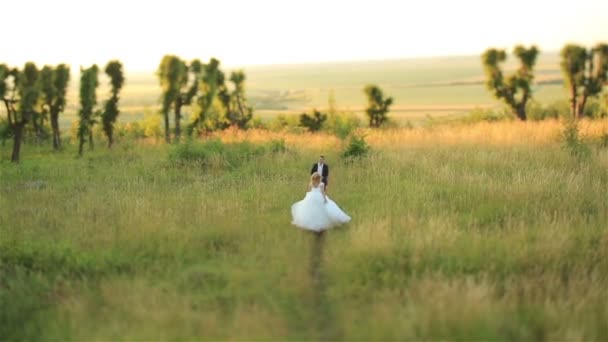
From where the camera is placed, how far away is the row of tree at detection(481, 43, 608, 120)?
1117 inches

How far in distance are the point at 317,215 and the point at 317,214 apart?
0.09 ft

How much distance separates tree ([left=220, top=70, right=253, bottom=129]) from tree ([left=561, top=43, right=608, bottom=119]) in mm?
→ 16164

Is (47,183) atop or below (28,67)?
below

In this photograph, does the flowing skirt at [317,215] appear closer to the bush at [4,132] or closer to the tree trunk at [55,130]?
the tree trunk at [55,130]

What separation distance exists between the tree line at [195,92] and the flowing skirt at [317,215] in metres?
13.7

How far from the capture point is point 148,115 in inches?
1374

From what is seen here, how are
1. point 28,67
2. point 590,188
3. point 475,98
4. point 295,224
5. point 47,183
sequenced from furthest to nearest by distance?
point 475,98 → point 28,67 → point 47,183 → point 590,188 → point 295,224

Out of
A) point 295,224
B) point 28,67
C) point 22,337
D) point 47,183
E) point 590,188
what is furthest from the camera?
point 28,67

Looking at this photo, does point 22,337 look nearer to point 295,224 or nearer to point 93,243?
point 93,243

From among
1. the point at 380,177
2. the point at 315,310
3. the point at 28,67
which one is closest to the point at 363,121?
the point at 28,67

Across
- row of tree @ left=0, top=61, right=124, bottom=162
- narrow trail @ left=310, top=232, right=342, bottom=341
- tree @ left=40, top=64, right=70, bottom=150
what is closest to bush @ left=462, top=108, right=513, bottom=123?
row of tree @ left=0, top=61, right=124, bottom=162

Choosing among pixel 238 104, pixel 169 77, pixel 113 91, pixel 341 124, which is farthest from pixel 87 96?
pixel 341 124

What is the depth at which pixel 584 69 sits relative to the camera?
28516 mm

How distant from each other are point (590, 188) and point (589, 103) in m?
24.2
